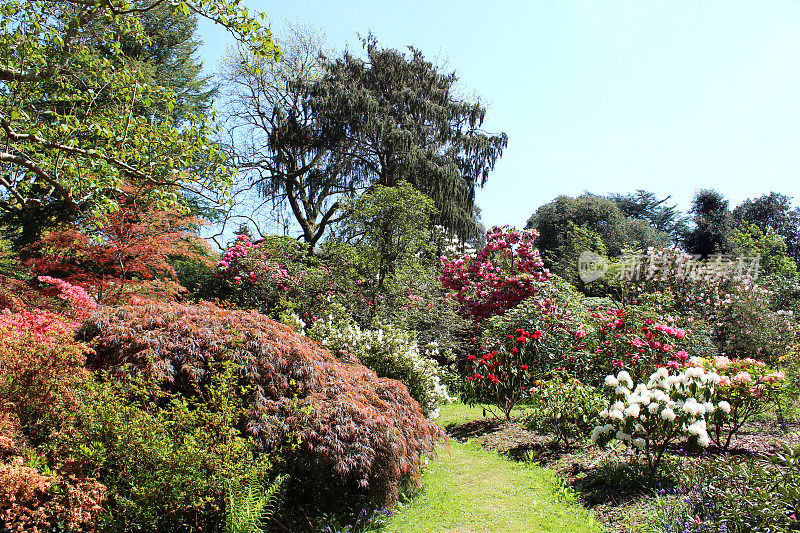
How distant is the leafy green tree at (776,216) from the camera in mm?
25766

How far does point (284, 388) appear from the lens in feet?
12.5

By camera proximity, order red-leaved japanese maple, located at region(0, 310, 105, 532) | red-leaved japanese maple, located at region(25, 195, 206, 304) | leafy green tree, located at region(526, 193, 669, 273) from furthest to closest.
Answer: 1. leafy green tree, located at region(526, 193, 669, 273)
2. red-leaved japanese maple, located at region(25, 195, 206, 304)
3. red-leaved japanese maple, located at region(0, 310, 105, 532)

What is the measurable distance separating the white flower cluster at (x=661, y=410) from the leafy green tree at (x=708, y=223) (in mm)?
24783

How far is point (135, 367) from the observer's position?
3521 millimetres

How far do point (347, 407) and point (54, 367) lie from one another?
1.88m

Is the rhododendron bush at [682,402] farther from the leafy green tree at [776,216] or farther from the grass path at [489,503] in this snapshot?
the leafy green tree at [776,216]

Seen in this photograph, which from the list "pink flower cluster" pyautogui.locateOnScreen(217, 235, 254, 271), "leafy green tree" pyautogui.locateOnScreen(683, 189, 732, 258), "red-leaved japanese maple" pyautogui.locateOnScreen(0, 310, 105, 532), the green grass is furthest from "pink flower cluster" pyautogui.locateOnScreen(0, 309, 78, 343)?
"leafy green tree" pyautogui.locateOnScreen(683, 189, 732, 258)

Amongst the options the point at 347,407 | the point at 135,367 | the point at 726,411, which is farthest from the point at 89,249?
the point at 726,411

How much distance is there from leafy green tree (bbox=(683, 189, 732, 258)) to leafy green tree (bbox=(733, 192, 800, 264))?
0.65m

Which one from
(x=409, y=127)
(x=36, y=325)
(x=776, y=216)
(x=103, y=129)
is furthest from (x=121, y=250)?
(x=776, y=216)

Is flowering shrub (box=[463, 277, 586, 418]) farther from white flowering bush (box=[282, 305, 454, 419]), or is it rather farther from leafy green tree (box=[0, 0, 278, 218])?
leafy green tree (box=[0, 0, 278, 218])

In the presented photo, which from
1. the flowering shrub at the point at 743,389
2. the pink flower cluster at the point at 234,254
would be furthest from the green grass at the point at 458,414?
the pink flower cluster at the point at 234,254

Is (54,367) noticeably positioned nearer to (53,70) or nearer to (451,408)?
(53,70)

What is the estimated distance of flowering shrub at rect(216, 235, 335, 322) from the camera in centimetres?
942
